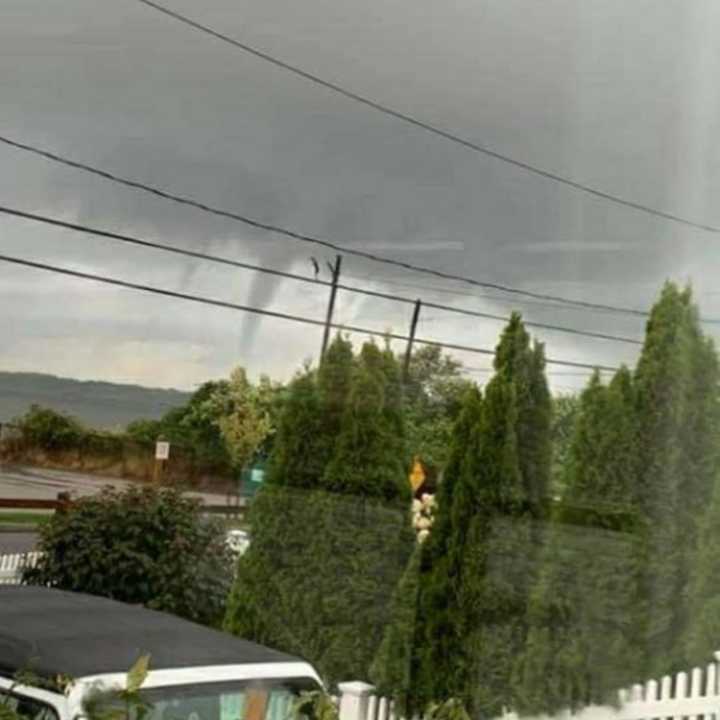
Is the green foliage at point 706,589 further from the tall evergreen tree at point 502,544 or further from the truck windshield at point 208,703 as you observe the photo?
the truck windshield at point 208,703

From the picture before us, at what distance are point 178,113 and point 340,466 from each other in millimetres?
580

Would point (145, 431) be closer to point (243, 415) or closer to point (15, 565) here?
point (243, 415)

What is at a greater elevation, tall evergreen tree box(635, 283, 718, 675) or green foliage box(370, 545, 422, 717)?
tall evergreen tree box(635, 283, 718, 675)

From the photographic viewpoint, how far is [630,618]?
6.30 ft

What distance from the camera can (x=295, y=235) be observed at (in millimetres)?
1711

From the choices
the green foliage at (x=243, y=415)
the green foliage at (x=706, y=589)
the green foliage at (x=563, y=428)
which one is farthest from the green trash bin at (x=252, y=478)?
the green foliage at (x=706, y=589)

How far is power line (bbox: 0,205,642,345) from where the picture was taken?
5.09 feet

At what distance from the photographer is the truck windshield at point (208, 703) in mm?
1424

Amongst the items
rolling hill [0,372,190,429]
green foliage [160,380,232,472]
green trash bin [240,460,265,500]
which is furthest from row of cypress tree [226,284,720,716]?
rolling hill [0,372,190,429]

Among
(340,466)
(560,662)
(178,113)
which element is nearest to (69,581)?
(340,466)

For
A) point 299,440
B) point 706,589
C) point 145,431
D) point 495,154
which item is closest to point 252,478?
point 299,440

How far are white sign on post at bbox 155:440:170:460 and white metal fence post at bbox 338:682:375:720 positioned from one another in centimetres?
46

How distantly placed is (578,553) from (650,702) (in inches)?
10.9

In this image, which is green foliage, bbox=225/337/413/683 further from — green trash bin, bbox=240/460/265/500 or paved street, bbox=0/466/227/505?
paved street, bbox=0/466/227/505
